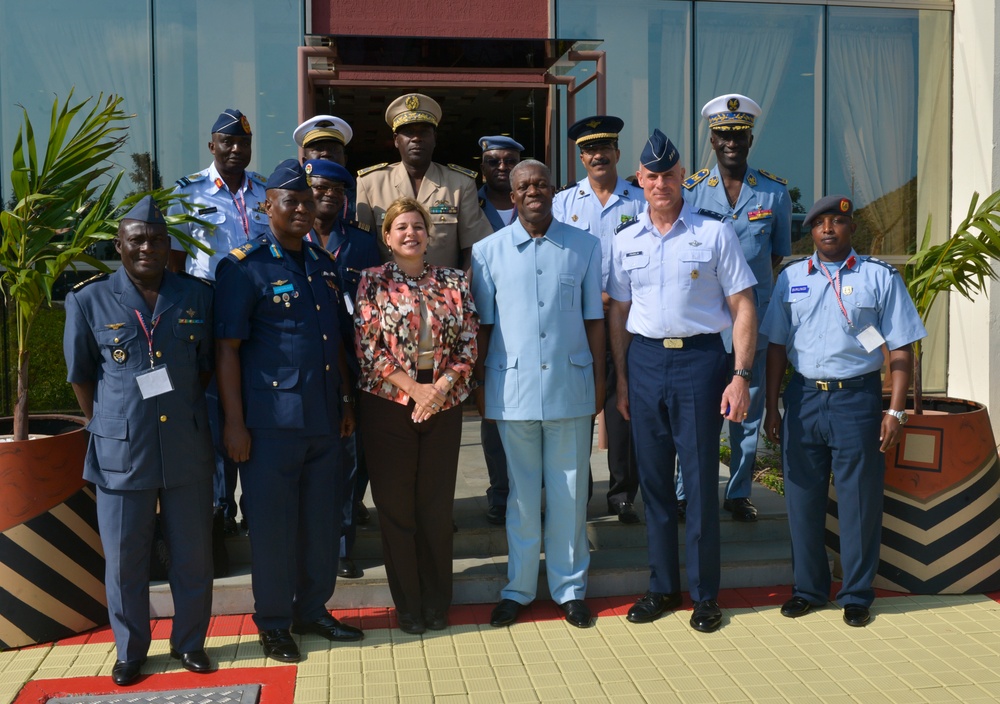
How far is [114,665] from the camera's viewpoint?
3934 mm

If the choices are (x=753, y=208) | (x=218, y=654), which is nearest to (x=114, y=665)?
(x=218, y=654)

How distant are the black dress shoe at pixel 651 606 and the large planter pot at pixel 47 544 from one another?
2372 millimetres

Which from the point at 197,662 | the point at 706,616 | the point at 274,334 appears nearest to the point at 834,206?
the point at 706,616

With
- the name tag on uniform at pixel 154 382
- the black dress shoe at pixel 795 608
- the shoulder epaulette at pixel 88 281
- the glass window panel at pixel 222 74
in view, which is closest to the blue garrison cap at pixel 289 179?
the shoulder epaulette at pixel 88 281

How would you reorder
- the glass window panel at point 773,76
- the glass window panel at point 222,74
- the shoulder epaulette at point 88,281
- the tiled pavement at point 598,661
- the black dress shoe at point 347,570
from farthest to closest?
1. the glass window panel at point 773,76
2. the glass window panel at point 222,74
3. the black dress shoe at point 347,570
4. the shoulder epaulette at point 88,281
5. the tiled pavement at point 598,661

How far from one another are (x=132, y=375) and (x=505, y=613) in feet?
6.23

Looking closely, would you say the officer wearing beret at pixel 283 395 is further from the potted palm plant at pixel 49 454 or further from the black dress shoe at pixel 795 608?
the black dress shoe at pixel 795 608

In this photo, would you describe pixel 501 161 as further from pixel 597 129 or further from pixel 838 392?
pixel 838 392

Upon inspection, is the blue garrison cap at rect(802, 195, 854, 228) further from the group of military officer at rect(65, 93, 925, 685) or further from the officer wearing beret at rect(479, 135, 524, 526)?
the officer wearing beret at rect(479, 135, 524, 526)

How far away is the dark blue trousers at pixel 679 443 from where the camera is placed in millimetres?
4344

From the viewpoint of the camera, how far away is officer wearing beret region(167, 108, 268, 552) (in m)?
4.85

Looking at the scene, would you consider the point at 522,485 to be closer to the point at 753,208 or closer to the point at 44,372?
the point at 753,208

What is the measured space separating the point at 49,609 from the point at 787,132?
Result: 7.26 m

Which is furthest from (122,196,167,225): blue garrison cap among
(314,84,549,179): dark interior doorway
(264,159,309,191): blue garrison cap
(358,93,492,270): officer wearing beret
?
(314,84,549,179): dark interior doorway
